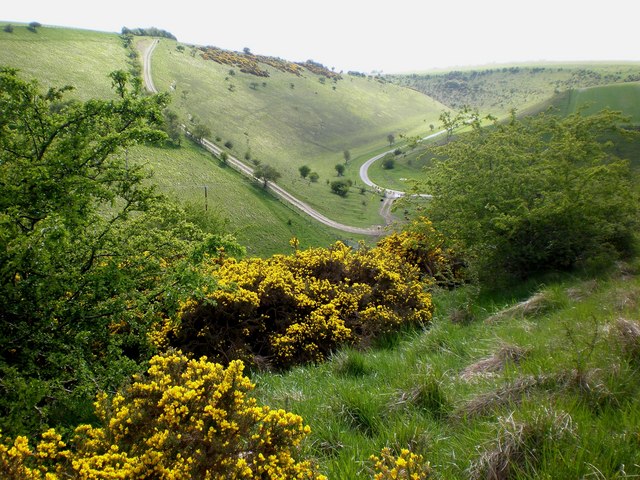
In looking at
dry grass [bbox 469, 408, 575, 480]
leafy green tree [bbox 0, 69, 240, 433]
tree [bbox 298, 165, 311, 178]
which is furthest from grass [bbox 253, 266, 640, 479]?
tree [bbox 298, 165, 311, 178]

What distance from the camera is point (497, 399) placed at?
3396 mm

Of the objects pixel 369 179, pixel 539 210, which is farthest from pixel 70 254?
pixel 369 179

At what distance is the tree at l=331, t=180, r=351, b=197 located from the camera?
66188mm

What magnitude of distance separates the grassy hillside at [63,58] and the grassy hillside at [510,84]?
102m

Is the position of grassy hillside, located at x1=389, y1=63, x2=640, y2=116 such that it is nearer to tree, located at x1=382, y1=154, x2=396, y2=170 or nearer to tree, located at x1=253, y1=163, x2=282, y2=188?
tree, located at x1=382, y1=154, x2=396, y2=170

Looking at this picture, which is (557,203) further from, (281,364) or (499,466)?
(499,466)

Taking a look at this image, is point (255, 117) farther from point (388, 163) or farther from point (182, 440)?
point (182, 440)

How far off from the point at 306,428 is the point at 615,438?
79.9 inches

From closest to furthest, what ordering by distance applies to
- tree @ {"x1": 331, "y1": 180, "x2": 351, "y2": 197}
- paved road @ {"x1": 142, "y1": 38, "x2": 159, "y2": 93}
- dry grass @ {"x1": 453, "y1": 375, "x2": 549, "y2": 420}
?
1. dry grass @ {"x1": 453, "y1": 375, "x2": 549, "y2": 420}
2. tree @ {"x1": 331, "y1": 180, "x2": 351, "y2": 197}
3. paved road @ {"x1": 142, "y1": 38, "x2": 159, "y2": 93}

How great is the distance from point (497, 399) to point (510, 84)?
180799 millimetres

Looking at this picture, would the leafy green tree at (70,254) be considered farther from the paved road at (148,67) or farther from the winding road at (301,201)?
the paved road at (148,67)

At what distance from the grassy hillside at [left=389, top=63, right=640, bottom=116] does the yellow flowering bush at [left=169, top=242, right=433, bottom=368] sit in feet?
403

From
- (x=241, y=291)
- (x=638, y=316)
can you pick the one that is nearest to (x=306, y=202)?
(x=241, y=291)

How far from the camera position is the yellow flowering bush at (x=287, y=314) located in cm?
758
